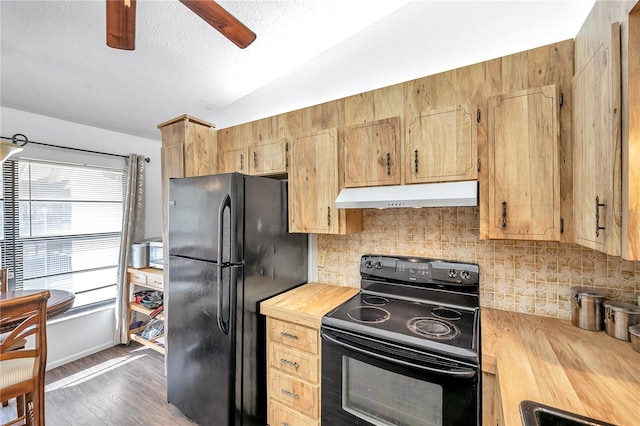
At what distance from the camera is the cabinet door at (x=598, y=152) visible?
0.91 metres

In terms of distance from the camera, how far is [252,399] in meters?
1.81

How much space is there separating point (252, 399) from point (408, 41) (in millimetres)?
2691

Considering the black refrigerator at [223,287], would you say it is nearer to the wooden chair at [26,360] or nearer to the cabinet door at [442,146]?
the wooden chair at [26,360]

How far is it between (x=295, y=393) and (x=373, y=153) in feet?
5.20

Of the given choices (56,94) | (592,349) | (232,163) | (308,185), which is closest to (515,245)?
(592,349)

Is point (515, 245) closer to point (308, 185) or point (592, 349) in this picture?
point (592, 349)

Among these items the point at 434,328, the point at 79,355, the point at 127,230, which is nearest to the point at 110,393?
the point at 79,355

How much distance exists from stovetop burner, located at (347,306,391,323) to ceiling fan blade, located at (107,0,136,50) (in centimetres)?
172

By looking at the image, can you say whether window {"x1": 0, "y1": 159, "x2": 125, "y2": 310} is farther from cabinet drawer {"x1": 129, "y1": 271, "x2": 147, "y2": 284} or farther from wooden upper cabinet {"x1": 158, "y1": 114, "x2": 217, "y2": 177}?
wooden upper cabinet {"x1": 158, "y1": 114, "x2": 217, "y2": 177}

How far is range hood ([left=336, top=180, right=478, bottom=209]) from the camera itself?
138cm

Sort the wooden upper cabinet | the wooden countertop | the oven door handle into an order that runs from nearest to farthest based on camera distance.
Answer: the oven door handle
the wooden countertop
the wooden upper cabinet

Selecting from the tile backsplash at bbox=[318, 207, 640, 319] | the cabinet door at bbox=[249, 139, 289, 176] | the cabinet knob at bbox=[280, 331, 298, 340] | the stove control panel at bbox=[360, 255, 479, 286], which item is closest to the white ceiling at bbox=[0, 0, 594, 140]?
the cabinet door at bbox=[249, 139, 289, 176]

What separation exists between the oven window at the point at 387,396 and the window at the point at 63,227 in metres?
3.08

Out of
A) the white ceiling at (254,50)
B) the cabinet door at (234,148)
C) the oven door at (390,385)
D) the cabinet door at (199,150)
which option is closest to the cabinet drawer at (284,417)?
the oven door at (390,385)
